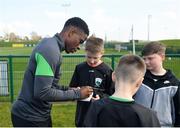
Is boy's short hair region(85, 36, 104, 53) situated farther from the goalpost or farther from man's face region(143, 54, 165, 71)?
the goalpost

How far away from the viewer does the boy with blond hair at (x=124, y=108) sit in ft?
8.16

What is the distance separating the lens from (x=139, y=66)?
8.63ft

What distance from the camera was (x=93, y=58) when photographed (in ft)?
15.3

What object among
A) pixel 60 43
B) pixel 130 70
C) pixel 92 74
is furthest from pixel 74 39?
pixel 92 74

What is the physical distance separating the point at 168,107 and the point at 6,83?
7.77m

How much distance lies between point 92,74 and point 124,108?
2.28 metres

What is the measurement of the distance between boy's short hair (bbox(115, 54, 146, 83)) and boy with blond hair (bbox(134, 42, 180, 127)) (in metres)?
1.10

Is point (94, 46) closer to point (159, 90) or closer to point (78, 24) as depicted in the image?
point (78, 24)

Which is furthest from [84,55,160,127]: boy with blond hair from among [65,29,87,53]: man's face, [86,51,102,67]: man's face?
[86,51,102,67]: man's face

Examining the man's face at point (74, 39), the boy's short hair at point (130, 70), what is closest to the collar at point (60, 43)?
the man's face at point (74, 39)

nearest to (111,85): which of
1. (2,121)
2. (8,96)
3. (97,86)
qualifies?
(97,86)

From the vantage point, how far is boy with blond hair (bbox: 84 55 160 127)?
8.16 ft

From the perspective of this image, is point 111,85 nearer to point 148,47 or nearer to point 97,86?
point 97,86

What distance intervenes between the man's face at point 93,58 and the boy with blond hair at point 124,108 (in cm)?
199
